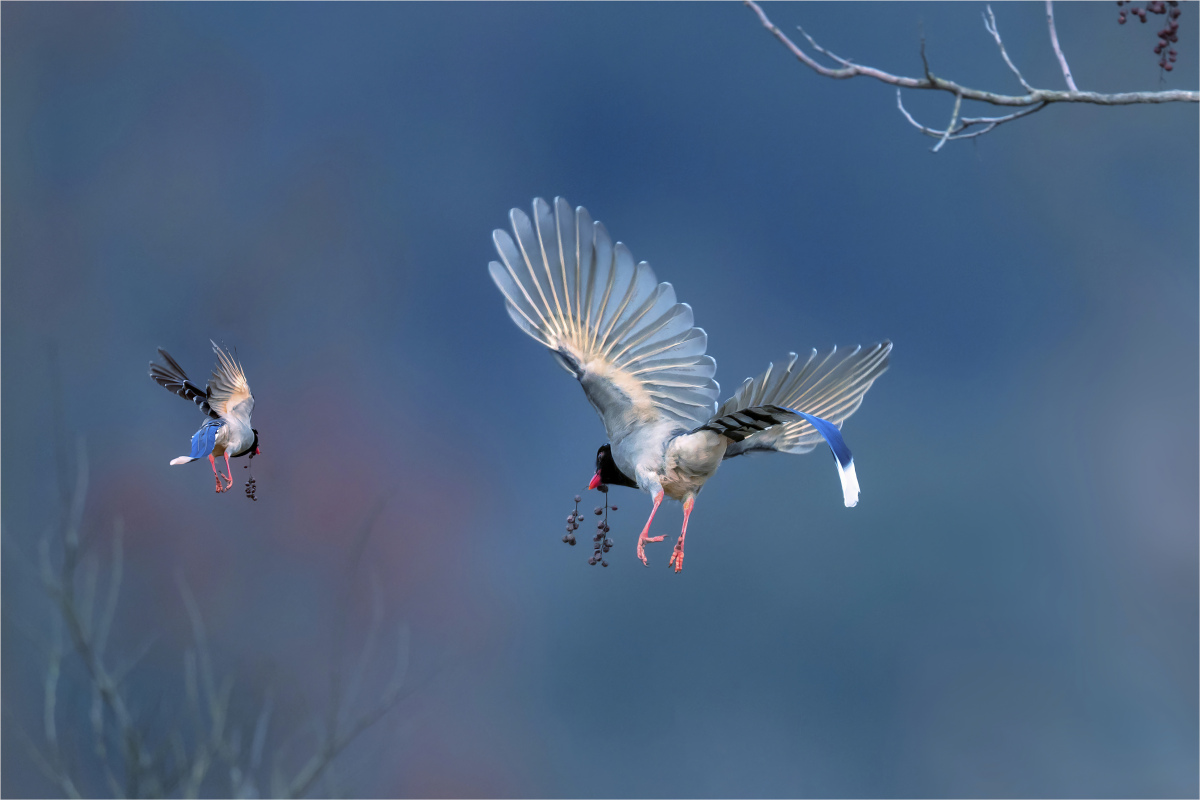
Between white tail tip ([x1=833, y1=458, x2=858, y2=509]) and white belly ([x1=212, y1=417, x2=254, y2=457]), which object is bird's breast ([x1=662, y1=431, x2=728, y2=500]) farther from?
white belly ([x1=212, y1=417, x2=254, y2=457])

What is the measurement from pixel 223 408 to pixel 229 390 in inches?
1.2

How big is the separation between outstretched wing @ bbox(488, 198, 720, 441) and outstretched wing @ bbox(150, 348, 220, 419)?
0.51 m

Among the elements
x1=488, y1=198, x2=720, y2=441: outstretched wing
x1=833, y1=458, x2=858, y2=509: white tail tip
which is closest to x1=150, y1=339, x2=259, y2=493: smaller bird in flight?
x1=488, y1=198, x2=720, y2=441: outstretched wing

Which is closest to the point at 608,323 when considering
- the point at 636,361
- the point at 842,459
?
the point at 636,361

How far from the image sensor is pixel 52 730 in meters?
1.81

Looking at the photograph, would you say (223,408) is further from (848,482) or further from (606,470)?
(848,482)

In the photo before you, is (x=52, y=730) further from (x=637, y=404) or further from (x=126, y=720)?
(x=637, y=404)

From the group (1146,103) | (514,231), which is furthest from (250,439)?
(1146,103)

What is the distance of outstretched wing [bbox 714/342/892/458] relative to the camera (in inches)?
63.0

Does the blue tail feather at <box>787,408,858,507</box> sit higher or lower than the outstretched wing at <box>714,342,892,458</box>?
lower

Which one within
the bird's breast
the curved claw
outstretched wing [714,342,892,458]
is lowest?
the curved claw

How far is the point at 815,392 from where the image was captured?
1752 mm

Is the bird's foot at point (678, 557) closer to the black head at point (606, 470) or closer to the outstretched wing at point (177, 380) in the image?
the black head at point (606, 470)

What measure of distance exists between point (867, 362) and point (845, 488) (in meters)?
0.52
